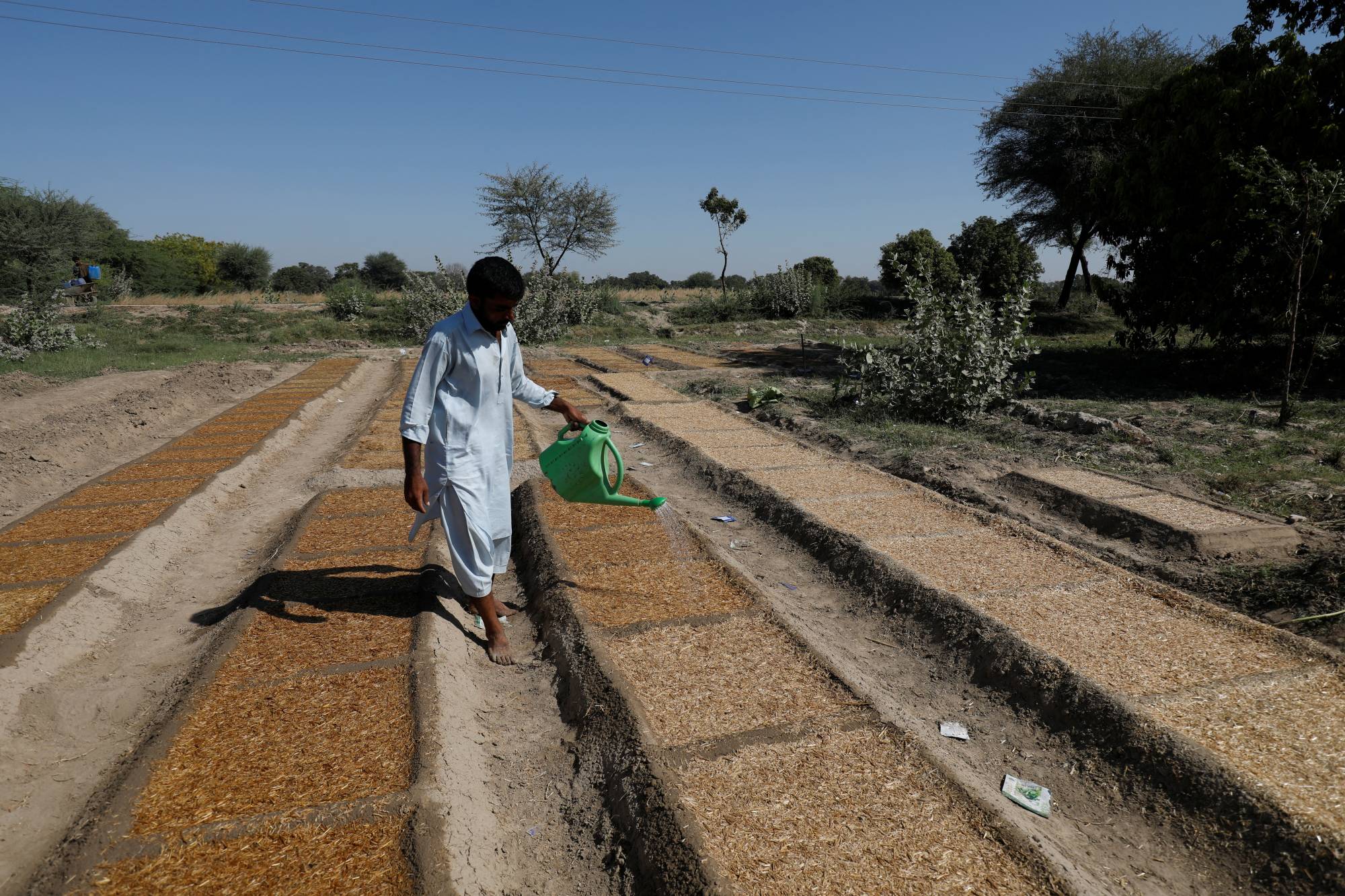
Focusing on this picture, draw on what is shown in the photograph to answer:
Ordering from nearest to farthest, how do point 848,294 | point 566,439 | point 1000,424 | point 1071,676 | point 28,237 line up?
point 1071,676 < point 566,439 < point 1000,424 < point 28,237 < point 848,294

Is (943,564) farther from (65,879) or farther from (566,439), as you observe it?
(65,879)

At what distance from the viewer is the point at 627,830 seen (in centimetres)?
261

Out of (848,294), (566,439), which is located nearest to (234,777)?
(566,439)

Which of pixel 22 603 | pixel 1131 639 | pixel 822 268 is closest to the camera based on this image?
pixel 1131 639

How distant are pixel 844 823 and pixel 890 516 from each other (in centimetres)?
349

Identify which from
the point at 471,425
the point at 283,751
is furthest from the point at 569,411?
the point at 283,751

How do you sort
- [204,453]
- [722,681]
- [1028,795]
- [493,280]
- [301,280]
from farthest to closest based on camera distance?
[301,280], [204,453], [722,681], [493,280], [1028,795]

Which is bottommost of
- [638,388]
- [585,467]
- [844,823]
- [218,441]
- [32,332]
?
[844,823]

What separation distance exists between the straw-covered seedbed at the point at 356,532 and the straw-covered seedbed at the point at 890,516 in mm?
2960

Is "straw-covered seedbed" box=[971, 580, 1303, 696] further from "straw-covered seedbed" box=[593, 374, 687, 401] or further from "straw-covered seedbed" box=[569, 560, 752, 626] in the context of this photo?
"straw-covered seedbed" box=[593, 374, 687, 401]

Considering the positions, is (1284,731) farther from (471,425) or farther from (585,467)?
(471,425)

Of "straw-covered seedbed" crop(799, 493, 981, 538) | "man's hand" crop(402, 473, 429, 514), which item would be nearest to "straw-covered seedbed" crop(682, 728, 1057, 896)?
"man's hand" crop(402, 473, 429, 514)

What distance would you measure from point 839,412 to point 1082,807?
744 centimetres

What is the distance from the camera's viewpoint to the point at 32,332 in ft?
49.7
